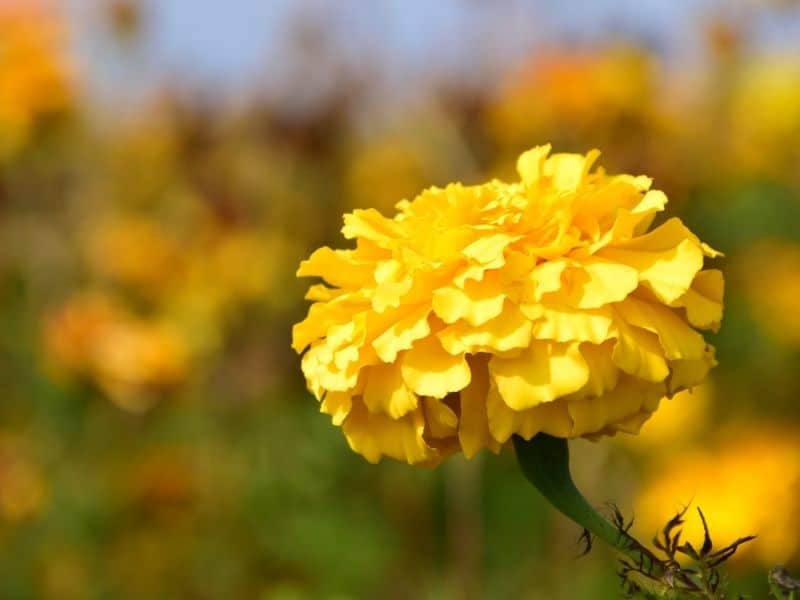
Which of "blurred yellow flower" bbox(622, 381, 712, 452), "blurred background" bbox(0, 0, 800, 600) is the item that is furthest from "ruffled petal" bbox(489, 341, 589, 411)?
"blurred yellow flower" bbox(622, 381, 712, 452)

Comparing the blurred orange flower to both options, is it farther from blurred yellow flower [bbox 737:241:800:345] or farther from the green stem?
the green stem

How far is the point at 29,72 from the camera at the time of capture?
273cm

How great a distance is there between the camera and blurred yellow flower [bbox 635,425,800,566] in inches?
65.9

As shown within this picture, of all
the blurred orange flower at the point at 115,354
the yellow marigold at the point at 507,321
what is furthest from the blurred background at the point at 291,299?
the yellow marigold at the point at 507,321

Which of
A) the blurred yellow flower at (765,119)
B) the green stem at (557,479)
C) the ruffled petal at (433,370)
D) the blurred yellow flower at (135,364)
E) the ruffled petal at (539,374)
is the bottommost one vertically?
the green stem at (557,479)

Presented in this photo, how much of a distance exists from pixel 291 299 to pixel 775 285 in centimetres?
102

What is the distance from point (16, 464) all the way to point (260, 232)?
0.98 m

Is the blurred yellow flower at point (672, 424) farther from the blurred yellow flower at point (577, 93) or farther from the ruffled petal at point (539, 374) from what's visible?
the ruffled petal at point (539, 374)

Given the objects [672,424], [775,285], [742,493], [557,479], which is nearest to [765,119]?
[775,285]

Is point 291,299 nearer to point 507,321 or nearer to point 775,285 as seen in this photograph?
point 775,285

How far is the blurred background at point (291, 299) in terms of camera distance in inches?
86.0

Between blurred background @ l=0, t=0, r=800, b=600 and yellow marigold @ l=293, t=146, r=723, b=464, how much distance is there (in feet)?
2.48

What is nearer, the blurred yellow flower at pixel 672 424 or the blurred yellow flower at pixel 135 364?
the blurred yellow flower at pixel 135 364

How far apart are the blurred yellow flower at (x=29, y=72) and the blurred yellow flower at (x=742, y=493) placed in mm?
1386
